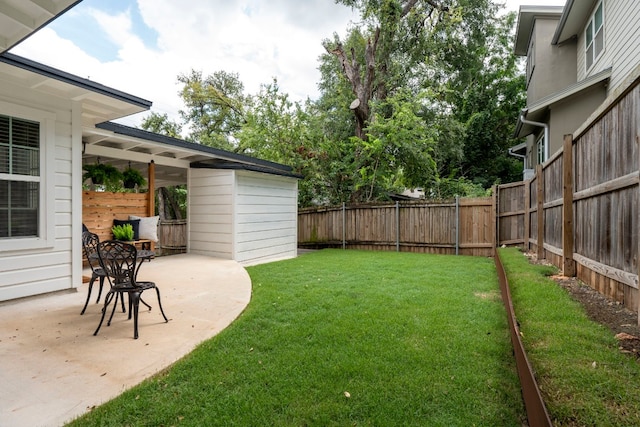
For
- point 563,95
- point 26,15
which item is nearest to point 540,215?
point 563,95

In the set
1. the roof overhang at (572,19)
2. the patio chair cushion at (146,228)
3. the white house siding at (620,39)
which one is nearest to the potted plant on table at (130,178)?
the patio chair cushion at (146,228)

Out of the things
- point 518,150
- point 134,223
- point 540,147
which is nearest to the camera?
point 134,223

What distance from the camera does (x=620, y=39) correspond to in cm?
651

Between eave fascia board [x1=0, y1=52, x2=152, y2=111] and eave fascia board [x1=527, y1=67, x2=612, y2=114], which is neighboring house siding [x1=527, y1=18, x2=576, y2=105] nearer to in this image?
eave fascia board [x1=527, y1=67, x2=612, y2=114]

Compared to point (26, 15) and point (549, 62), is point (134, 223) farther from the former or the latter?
point (549, 62)

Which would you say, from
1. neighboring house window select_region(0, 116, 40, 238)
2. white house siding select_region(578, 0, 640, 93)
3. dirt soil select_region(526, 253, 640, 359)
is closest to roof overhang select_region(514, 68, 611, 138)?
white house siding select_region(578, 0, 640, 93)

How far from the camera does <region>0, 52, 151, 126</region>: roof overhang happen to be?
11.6 ft

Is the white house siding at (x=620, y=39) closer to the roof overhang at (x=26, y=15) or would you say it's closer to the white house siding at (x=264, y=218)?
the white house siding at (x=264, y=218)

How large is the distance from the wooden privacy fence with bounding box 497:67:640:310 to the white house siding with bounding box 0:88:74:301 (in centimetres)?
582

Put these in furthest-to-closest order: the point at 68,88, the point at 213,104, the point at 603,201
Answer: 1. the point at 213,104
2. the point at 68,88
3. the point at 603,201

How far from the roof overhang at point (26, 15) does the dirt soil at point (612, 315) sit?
14.7 feet

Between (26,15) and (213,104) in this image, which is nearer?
(26,15)

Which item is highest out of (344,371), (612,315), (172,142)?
(172,142)

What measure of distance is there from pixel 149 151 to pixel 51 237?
351cm
